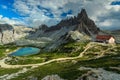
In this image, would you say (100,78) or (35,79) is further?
(35,79)

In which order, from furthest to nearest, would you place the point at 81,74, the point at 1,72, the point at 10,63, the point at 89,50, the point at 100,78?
1. the point at 89,50
2. the point at 10,63
3. the point at 1,72
4. the point at 81,74
5. the point at 100,78

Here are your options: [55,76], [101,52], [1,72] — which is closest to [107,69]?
[55,76]

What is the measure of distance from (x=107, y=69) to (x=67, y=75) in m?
16.3

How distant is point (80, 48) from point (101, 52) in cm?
2369

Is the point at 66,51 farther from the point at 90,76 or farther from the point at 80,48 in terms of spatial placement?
the point at 90,76

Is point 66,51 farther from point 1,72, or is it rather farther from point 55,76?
point 55,76

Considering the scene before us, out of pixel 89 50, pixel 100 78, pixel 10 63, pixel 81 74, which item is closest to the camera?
pixel 100 78

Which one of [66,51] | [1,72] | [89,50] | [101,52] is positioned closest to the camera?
[1,72]

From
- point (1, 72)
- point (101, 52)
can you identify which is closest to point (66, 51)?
point (101, 52)

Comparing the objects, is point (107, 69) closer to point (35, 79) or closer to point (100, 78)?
point (100, 78)

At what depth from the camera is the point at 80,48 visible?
189500mm

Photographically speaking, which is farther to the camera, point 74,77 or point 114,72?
point 114,72

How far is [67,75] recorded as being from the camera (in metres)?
84.4

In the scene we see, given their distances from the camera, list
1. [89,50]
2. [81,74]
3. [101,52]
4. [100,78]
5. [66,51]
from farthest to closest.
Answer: [66,51] < [89,50] < [101,52] < [81,74] < [100,78]
